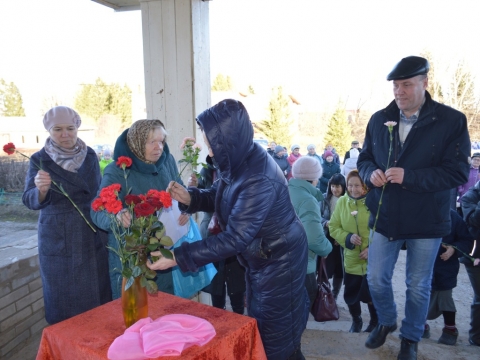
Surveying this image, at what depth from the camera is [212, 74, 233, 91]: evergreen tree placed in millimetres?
39094

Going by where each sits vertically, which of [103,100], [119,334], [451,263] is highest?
[103,100]

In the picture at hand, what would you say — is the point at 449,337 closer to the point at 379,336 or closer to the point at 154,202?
the point at 379,336

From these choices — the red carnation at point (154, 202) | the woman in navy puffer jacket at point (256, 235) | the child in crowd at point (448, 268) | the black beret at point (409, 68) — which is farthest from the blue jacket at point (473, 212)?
the red carnation at point (154, 202)

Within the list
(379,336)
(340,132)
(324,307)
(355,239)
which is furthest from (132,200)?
(340,132)

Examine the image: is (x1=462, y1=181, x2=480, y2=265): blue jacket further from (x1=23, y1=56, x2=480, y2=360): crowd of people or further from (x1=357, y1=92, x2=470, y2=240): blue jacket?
(x1=357, y1=92, x2=470, y2=240): blue jacket

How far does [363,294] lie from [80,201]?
7.96ft

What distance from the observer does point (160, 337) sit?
1.44m

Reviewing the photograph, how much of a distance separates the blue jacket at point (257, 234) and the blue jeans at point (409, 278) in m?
0.69

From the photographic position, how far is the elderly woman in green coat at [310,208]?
2.90m

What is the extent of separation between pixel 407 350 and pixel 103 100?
2141 cm

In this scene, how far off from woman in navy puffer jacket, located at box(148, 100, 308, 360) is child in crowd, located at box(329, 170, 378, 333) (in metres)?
1.58

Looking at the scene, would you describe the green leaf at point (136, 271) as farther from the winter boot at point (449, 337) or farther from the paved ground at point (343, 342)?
the winter boot at point (449, 337)

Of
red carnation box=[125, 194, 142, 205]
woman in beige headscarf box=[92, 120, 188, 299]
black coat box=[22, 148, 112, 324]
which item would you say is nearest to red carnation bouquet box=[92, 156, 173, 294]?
red carnation box=[125, 194, 142, 205]

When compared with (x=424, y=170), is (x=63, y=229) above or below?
below
